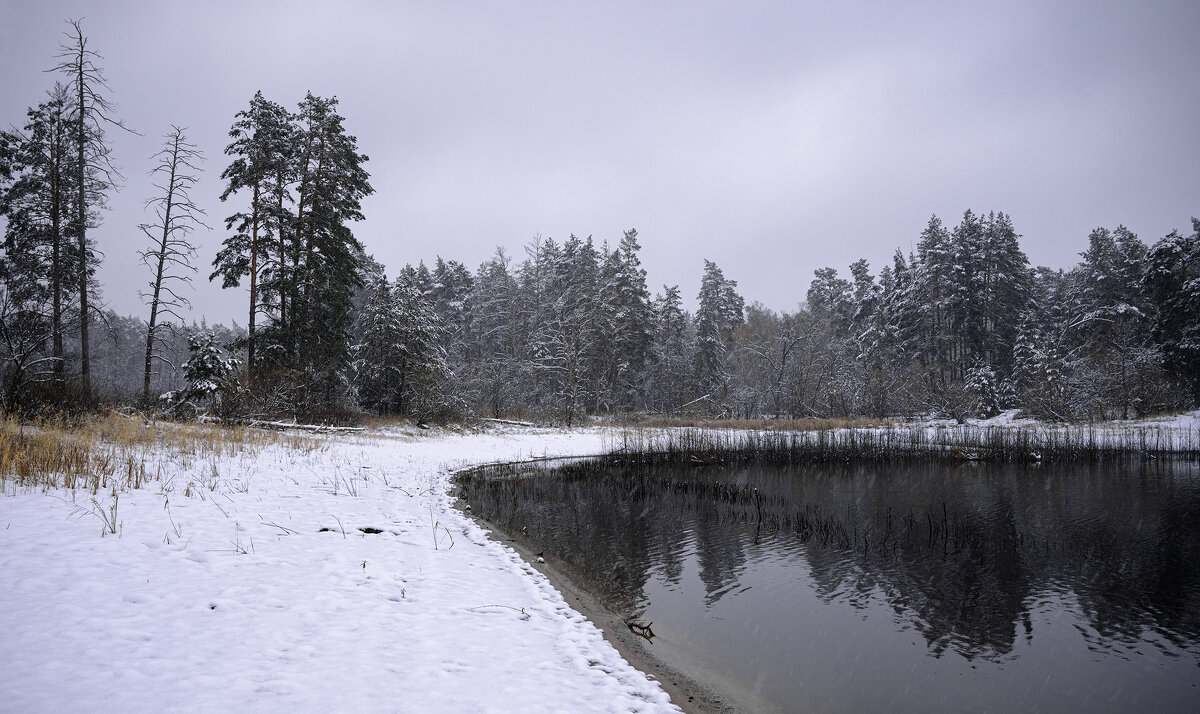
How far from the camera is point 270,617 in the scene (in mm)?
4703

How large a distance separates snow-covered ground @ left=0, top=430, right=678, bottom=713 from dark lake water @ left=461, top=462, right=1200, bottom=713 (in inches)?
72.2

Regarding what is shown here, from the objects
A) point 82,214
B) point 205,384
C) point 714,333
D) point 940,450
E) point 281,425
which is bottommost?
point 940,450

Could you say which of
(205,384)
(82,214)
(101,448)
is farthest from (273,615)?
(82,214)

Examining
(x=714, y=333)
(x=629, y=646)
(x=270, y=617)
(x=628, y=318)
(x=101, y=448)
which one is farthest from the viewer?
(x=714, y=333)

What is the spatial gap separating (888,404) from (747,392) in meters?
11.0

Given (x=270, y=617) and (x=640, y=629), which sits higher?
(x=270, y=617)

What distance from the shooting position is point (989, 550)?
10.5m

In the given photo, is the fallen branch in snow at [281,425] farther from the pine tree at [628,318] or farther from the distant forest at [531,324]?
the pine tree at [628,318]

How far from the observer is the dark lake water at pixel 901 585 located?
5891 millimetres

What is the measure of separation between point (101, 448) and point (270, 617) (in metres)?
8.69

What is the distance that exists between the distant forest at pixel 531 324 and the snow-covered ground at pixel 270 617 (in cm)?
1019

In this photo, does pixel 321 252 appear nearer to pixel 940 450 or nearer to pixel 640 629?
pixel 640 629

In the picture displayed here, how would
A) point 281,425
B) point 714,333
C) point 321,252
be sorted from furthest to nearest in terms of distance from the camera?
1. point 714,333
2. point 321,252
3. point 281,425

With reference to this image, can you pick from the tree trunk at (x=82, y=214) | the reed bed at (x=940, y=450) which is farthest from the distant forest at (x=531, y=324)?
the reed bed at (x=940, y=450)
